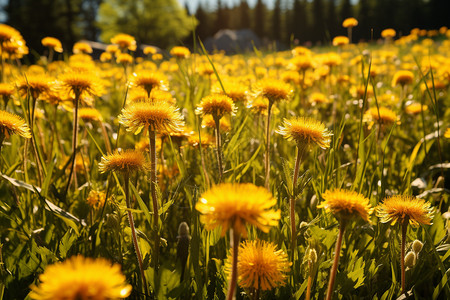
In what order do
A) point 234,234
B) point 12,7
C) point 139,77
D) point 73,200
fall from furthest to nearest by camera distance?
point 12,7 < point 139,77 < point 73,200 < point 234,234

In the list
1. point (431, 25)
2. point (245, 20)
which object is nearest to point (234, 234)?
point (431, 25)

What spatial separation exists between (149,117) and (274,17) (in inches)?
2202

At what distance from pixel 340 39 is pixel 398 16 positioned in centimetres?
4536

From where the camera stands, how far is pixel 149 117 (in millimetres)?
1070

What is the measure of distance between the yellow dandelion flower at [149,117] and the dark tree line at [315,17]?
120ft

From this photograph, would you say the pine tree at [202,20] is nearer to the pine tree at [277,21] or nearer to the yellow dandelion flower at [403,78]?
the pine tree at [277,21]

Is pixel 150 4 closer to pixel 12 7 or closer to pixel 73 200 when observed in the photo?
pixel 12 7

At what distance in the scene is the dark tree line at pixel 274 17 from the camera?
25.6 meters

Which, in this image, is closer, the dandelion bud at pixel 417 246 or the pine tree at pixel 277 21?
the dandelion bud at pixel 417 246

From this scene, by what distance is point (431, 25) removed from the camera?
3847 centimetres

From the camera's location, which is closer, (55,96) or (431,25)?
(55,96)

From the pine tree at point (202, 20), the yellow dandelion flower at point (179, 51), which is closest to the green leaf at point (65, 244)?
the yellow dandelion flower at point (179, 51)

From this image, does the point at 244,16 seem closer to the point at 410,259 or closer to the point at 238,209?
the point at 410,259

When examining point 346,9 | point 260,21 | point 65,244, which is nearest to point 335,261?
point 65,244
